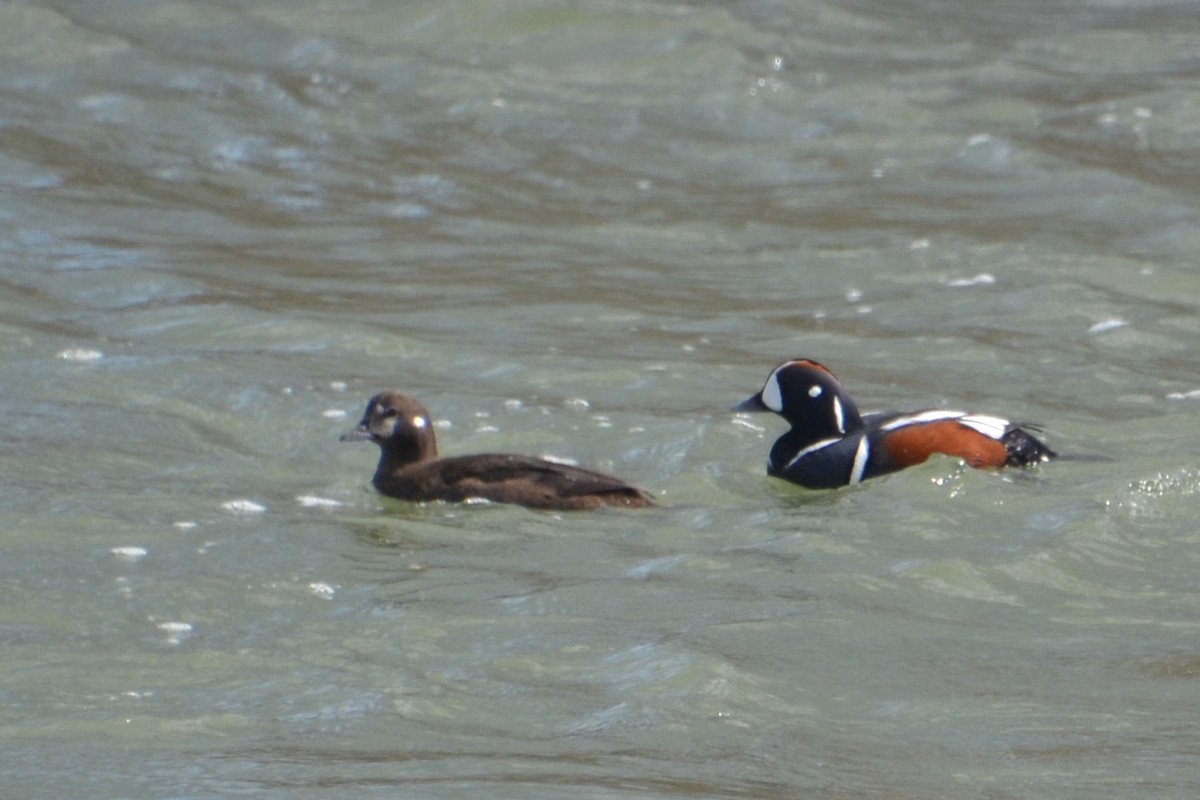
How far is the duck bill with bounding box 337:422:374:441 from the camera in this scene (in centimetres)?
898

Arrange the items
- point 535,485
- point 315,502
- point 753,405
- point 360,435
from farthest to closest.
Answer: point 753,405, point 360,435, point 315,502, point 535,485

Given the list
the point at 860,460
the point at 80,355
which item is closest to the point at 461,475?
the point at 860,460

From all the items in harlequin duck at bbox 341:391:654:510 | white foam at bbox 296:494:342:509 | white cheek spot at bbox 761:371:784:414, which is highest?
white cheek spot at bbox 761:371:784:414

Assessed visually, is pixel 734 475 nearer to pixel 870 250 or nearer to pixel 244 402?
pixel 244 402

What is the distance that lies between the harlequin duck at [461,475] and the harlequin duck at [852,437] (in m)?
1.04

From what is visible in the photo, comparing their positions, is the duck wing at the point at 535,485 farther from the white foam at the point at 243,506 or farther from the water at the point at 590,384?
the white foam at the point at 243,506

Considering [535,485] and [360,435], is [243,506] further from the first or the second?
[535,485]

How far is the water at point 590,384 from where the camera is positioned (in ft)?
18.7

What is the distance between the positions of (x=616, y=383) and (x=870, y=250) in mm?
4149

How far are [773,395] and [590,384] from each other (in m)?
1.79

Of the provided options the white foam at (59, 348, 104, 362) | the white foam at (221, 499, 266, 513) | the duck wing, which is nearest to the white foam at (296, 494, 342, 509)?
the white foam at (221, 499, 266, 513)

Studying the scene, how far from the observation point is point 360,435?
9.01 meters

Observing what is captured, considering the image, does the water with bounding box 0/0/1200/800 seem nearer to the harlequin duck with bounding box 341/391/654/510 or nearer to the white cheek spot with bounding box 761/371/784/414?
the harlequin duck with bounding box 341/391/654/510

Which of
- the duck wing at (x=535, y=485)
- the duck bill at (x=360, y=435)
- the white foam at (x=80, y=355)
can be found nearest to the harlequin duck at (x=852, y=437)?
the duck wing at (x=535, y=485)
